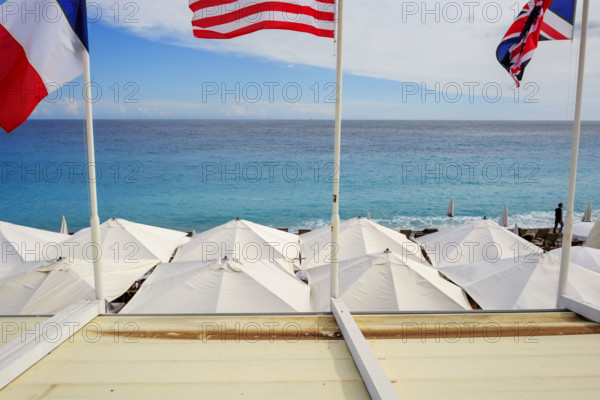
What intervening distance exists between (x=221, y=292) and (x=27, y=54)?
5.08m

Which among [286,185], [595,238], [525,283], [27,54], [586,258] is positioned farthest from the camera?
[286,185]

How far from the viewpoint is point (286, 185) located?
39719 mm

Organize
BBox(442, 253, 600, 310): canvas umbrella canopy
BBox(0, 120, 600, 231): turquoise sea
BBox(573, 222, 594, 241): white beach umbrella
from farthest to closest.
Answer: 1. BBox(0, 120, 600, 231): turquoise sea
2. BBox(573, 222, 594, 241): white beach umbrella
3. BBox(442, 253, 600, 310): canvas umbrella canopy

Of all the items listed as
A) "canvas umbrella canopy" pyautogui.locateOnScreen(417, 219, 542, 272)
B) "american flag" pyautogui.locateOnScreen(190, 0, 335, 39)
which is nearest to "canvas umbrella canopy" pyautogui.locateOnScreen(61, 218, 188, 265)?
"canvas umbrella canopy" pyautogui.locateOnScreen(417, 219, 542, 272)

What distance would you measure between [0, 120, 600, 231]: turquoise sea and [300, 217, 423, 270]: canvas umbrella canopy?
13206 mm

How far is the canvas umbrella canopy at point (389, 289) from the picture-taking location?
26.2ft

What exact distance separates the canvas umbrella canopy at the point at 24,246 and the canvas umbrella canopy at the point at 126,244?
57cm

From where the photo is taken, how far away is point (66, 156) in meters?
61.9

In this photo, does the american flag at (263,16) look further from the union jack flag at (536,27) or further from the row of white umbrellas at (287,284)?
the row of white umbrellas at (287,284)

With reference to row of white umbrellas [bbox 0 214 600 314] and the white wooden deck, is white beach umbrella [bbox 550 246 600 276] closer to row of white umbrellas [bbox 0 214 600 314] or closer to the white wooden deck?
row of white umbrellas [bbox 0 214 600 314]

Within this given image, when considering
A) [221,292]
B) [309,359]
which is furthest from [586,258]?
[309,359]

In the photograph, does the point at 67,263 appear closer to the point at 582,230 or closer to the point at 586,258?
the point at 586,258

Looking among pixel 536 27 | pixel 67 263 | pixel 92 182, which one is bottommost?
pixel 67 263

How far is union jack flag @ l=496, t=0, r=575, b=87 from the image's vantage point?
204 inches
